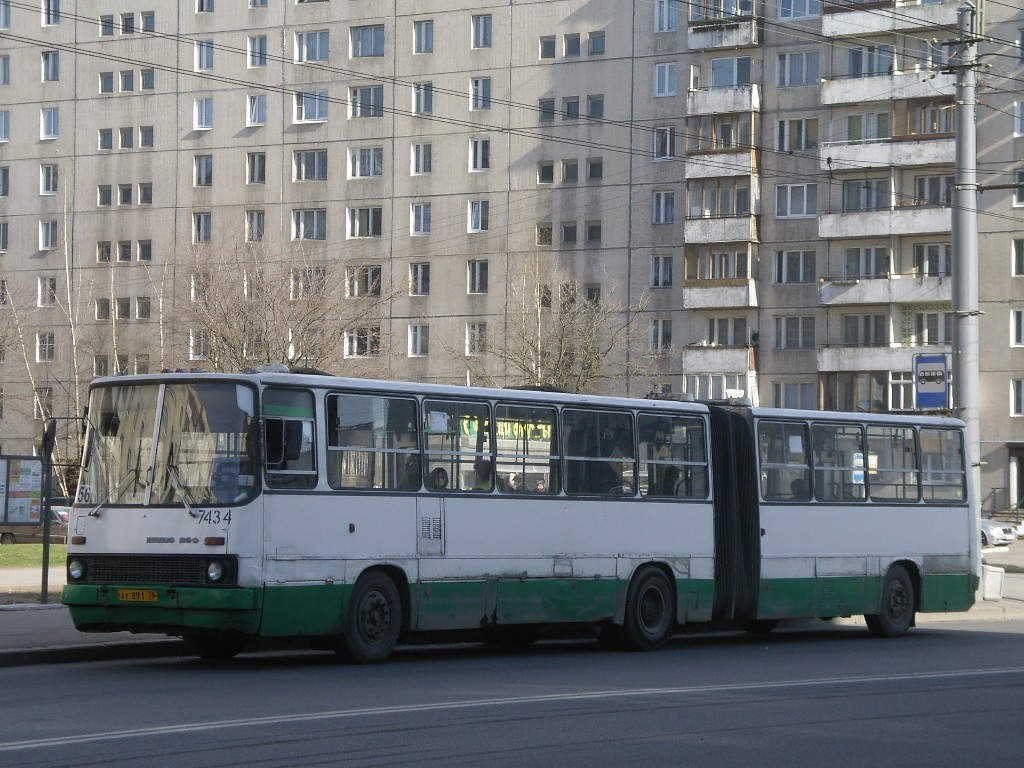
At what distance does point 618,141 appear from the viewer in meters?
71.2

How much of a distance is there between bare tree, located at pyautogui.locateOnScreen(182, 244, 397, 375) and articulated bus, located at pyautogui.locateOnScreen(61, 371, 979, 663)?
35.1 metres

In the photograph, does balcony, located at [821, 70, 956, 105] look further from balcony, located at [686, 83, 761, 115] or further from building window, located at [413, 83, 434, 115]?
building window, located at [413, 83, 434, 115]

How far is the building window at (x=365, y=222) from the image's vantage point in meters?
74.5

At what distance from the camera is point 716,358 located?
227 feet

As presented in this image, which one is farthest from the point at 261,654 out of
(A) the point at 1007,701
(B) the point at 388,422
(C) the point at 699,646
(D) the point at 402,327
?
(D) the point at 402,327

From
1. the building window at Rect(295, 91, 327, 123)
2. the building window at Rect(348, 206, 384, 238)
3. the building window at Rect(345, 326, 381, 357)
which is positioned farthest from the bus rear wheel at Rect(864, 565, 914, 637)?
the building window at Rect(295, 91, 327, 123)

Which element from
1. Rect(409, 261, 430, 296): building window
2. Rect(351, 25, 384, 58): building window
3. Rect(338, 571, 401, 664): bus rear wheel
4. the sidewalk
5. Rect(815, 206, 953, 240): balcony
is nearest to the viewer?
the sidewalk

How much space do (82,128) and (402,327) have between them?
61.3 ft

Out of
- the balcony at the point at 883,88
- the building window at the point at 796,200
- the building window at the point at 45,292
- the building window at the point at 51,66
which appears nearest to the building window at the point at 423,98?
the building window at the point at 796,200

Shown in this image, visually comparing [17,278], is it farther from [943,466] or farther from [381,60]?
[943,466]

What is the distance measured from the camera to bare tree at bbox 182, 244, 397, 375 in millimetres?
58094

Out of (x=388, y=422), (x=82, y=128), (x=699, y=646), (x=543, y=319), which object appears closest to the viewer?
(x=388, y=422)

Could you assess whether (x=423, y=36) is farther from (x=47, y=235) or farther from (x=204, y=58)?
(x=47, y=235)

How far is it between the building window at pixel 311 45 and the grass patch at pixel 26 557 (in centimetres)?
3888
